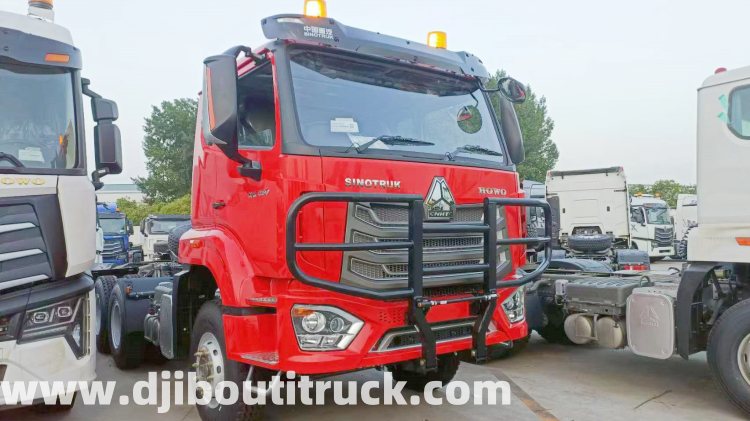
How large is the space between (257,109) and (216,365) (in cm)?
179

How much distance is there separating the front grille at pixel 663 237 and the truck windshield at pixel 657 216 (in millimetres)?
266

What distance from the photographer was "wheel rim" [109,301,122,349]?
672cm

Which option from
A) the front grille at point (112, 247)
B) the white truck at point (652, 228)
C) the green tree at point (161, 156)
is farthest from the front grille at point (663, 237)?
the green tree at point (161, 156)

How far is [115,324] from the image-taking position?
695cm

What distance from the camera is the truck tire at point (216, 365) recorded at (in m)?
4.02

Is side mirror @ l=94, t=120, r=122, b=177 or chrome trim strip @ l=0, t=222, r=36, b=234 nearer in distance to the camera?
chrome trim strip @ l=0, t=222, r=36, b=234

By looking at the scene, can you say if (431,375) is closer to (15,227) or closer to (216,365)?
(216,365)

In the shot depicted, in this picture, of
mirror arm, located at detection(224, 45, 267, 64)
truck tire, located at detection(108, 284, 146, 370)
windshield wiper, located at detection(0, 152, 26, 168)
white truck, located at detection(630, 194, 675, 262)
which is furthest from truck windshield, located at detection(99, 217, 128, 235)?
mirror arm, located at detection(224, 45, 267, 64)

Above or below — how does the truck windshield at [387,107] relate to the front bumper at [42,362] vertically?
above

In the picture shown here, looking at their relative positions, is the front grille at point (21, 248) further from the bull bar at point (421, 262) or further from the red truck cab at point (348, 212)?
the bull bar at point (421, 262)

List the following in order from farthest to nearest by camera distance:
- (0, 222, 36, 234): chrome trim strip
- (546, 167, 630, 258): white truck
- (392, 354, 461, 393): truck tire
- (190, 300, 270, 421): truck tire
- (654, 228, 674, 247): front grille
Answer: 1. (654, 228, 674, 247): front grille
2. (546, 167, 630, 258): white truck
3. (392, 354, 461, 393): truck tire
4. (190, 300, 270, 421): truck tire
5. (0, 222, 36, 234): chrome trim strip

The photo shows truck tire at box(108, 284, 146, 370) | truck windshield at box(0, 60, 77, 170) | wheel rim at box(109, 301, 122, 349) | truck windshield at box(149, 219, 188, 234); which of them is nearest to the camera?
truck windshield at box(0, 60, 77, 170)

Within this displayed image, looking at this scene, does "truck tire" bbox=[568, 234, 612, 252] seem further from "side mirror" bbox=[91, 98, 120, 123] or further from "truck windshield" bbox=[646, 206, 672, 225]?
"side mirror" bbox=[91, 98, 120, 123]

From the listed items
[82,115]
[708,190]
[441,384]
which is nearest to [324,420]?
[441,384]
